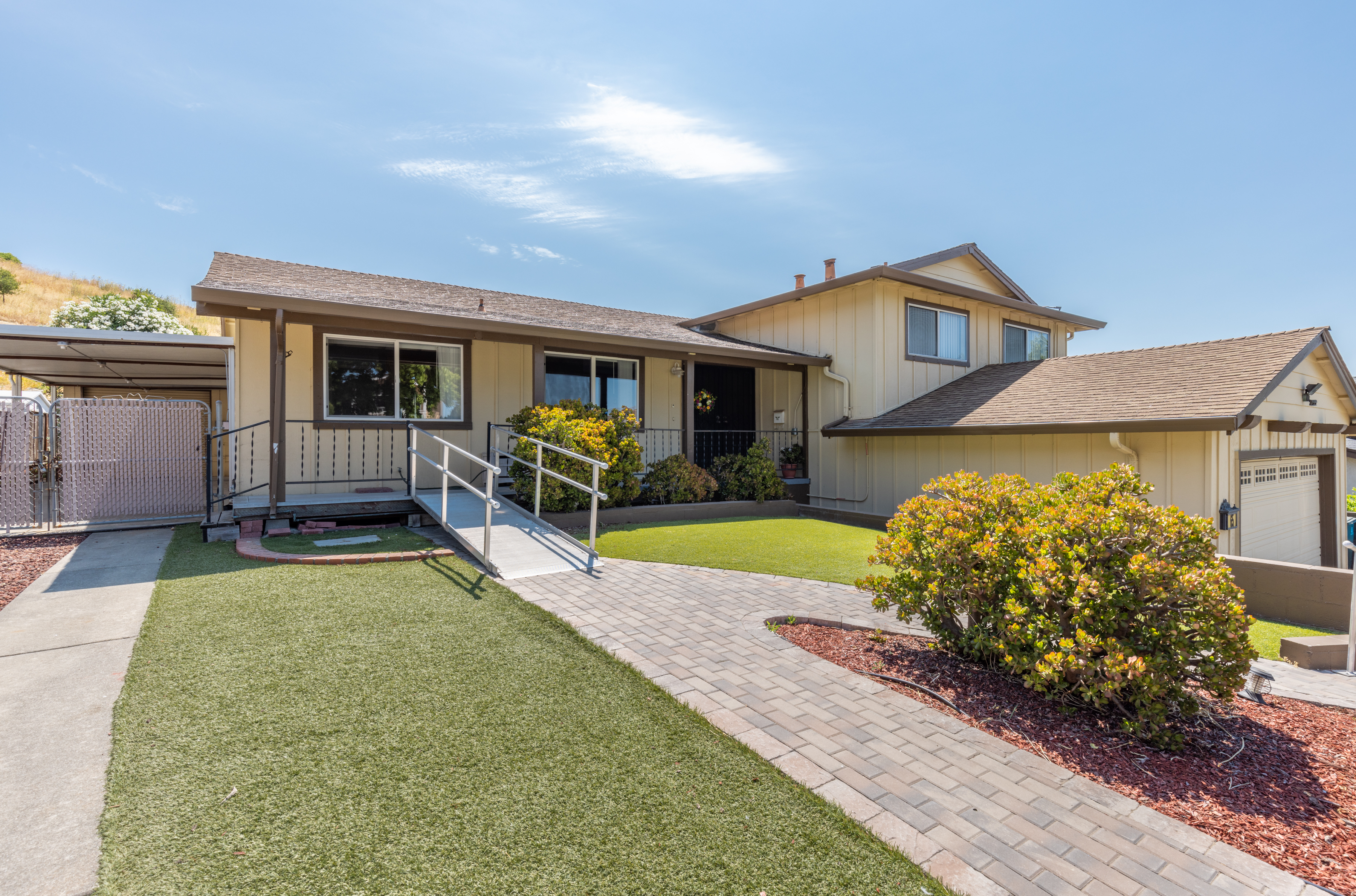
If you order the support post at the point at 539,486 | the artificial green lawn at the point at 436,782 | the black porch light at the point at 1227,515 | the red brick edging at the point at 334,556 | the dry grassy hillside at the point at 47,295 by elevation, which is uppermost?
the dry grassy hillside at the point at 47,295

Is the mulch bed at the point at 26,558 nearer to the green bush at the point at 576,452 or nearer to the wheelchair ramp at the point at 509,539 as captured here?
the wheelchair ramp at the point at 509,539

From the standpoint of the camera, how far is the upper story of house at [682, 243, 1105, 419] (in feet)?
36.2

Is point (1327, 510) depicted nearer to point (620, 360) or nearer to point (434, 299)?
point (620, 360)

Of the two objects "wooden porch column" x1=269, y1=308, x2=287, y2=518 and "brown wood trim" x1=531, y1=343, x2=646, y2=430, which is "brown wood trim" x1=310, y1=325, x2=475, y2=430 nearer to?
"wooden porch column" x1=269, y1=308, x2=287, y2=518

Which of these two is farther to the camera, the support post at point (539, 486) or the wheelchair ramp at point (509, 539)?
the support post at point (539, 486)

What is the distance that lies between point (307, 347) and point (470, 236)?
7.84m

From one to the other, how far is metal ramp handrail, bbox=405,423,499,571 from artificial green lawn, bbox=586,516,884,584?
1462mm

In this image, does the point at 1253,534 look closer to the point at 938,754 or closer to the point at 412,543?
the point at 938,754

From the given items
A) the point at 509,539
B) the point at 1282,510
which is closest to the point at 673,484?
the point at 509,539

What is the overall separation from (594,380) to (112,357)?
8309 mm

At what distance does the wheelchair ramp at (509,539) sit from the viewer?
580 centimetres

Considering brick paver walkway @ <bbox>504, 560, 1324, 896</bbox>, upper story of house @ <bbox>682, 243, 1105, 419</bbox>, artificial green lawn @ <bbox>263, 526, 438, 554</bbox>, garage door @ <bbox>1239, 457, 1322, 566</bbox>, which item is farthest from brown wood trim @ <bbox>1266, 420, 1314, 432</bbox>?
artificial green lawn @ <bbox>263, 526, 438, 554</bbox>

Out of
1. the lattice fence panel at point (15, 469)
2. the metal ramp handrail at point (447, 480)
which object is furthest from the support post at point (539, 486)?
the lattice fence panel at point (15, 469)

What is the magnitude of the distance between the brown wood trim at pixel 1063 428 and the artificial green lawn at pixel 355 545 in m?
7.78
